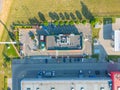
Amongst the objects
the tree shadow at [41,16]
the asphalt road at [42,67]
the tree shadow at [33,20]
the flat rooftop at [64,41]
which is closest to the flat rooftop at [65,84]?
the asphalt road at [42,67]

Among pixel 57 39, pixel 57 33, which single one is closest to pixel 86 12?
pixel 57 33

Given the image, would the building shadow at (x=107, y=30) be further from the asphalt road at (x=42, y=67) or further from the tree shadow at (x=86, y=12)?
the asphalt road at (x=42, y=67)

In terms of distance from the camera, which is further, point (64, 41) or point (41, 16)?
point (41, 16)

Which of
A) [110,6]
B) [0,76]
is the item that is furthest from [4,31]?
[110,6]

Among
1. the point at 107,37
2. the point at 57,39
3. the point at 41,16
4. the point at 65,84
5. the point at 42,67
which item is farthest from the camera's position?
the point at 42,67

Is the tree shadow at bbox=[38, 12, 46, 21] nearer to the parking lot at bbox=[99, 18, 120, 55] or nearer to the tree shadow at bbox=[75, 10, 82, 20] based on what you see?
the tree shadow at bbox=[75, 10, 82, 20]

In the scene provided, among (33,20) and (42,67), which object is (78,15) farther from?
(42,67)
